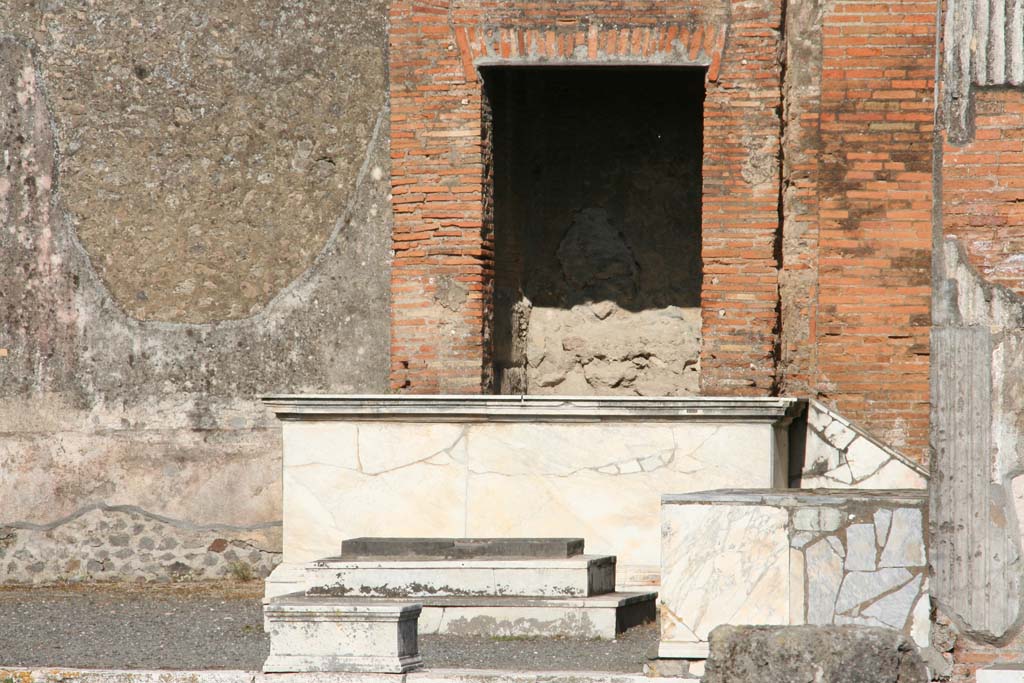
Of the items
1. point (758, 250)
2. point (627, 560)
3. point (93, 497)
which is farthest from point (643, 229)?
point (93, 497)

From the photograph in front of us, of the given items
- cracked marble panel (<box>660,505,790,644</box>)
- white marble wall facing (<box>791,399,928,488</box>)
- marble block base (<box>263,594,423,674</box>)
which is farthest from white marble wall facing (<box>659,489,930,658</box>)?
white marble wall facing (<box>791,399,928,488</box>)

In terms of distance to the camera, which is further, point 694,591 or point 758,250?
point 758,250

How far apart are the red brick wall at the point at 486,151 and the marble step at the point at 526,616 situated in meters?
1.70

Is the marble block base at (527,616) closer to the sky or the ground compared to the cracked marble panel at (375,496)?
closer to the ground

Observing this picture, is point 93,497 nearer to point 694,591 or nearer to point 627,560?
point 627,560

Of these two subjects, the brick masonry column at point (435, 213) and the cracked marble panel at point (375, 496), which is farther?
the brick masonry column at point (435, 213)

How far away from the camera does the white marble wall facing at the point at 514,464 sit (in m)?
6.76

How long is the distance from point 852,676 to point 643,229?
200 inches

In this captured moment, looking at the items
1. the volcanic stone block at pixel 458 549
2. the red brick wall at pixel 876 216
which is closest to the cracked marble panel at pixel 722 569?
the volcanic stone block at pixel 458 549

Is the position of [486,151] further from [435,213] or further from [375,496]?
[375,496]

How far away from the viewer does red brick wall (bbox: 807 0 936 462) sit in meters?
7.36

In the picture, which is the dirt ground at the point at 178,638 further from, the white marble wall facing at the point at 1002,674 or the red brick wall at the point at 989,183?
the red brick wall at the point at 989,183

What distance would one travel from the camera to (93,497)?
25.9ft

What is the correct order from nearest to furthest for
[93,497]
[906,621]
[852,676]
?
[852,676], [906,621], [93,497]
